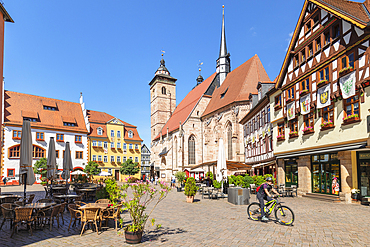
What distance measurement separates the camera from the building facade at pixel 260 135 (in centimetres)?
2322

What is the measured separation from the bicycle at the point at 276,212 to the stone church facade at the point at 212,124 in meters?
19.6

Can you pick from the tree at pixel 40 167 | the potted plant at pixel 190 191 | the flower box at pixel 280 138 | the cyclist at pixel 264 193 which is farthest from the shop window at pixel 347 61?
the tree at pixel 40 167

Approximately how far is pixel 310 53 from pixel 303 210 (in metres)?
10.4

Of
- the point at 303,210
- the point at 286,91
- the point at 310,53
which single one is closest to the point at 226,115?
the point at 286,91

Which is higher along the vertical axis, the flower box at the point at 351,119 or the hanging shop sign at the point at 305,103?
the hanging shop sign at the point at 305,103

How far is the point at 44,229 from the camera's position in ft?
27.7

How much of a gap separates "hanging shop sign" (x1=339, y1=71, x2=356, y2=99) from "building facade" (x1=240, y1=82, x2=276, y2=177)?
8.42m

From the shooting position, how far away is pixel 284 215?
8766 mm

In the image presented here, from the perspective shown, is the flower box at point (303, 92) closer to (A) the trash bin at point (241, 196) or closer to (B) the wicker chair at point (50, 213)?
(A) the trash bin at point (241, 196)

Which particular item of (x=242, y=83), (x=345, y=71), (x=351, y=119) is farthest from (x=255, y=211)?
(x=242, y=83)

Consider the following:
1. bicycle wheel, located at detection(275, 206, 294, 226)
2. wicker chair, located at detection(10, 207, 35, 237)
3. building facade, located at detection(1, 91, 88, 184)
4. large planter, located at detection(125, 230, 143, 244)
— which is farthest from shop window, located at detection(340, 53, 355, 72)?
building facade, located at detection(1, 91, 88, 184)

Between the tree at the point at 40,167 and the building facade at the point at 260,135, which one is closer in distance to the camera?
the building facade at the point at 260,135

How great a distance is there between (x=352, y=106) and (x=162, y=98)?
51718mm

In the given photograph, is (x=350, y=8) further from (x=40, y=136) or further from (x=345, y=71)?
(x=40, y=136)
